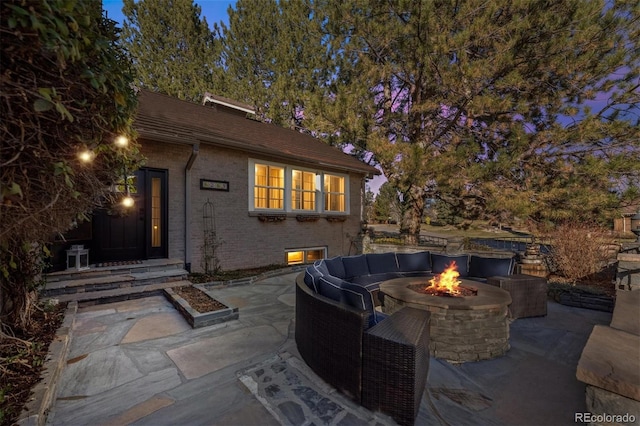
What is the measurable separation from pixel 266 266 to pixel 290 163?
3.47 meters

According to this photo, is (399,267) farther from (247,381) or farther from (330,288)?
(247,381)

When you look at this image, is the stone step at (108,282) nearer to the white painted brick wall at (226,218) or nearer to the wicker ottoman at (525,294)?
the white painted brick wall at (226,218)

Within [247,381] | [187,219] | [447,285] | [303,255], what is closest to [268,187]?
[187,219]

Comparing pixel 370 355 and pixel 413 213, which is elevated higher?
pixel 413 213

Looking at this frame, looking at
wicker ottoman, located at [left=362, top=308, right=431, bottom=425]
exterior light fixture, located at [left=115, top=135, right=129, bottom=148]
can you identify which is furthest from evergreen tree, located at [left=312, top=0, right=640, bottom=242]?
exterior light fixture, located at [left=115, top=135, right=129, bottom=148]

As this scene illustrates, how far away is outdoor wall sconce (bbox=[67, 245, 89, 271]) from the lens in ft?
18.7

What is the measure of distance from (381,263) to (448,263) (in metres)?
1.59

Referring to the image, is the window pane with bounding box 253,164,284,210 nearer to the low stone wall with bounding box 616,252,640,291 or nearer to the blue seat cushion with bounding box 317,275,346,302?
the blue seat cushion with bounding box 317,275,346,302

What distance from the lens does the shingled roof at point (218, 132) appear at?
22.7ft

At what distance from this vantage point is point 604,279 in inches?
287

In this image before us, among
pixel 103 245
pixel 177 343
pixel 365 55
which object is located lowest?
pixel 177 343

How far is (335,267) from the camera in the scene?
5.90m

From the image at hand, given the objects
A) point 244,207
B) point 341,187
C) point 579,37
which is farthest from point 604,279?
point 244,207

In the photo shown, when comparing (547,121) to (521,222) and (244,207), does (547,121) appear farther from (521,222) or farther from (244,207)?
(244,207)
